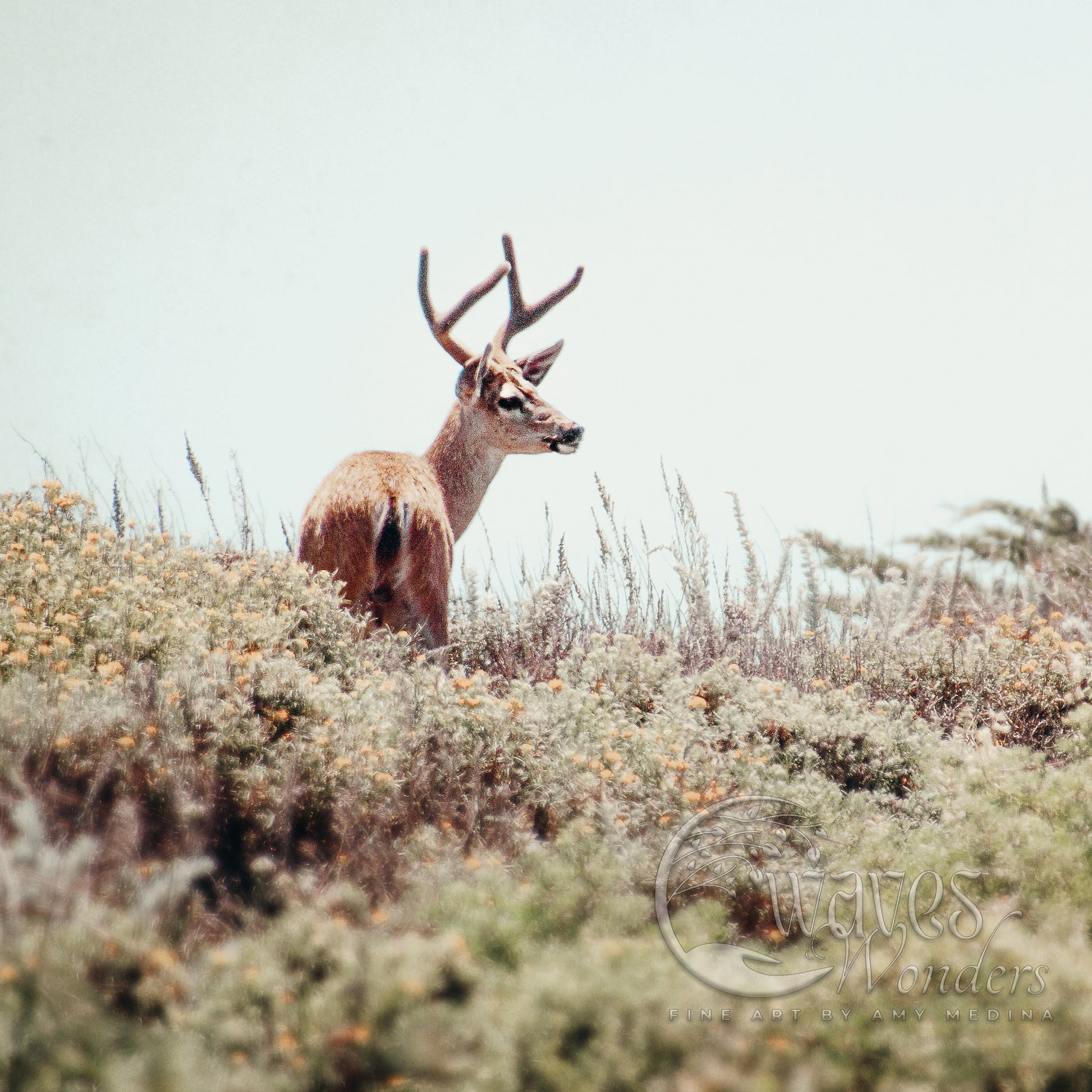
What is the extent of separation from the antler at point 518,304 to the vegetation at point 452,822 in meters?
2.29

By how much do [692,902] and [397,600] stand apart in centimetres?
298

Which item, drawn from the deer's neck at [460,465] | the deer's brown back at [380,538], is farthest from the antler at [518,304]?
the deer's brown back at [380,538]

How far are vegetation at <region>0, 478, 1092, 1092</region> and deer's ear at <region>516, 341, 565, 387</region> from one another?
74.0 inches

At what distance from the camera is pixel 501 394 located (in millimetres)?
6645

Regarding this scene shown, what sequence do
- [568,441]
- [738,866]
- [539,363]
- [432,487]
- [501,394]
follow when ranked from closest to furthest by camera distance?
[738,866] < [432,487] < [501,394] < [568,441] < [539,363]

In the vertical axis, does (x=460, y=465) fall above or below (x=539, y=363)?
below

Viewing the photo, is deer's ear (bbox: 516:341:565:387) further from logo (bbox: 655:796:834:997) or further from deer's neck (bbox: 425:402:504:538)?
logo (bbox: 655:796:834:997)

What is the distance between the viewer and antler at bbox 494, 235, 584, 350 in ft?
24.5

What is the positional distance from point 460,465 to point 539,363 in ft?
3.80

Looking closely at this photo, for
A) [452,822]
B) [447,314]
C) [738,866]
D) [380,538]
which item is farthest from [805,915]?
[447,314]

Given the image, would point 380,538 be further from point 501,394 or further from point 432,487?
point 501,394

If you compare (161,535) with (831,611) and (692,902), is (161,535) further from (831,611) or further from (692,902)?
(831,611)

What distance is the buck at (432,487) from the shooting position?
17.2 feet

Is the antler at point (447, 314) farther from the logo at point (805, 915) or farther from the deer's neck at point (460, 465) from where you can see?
the logo at point (805, 915)
